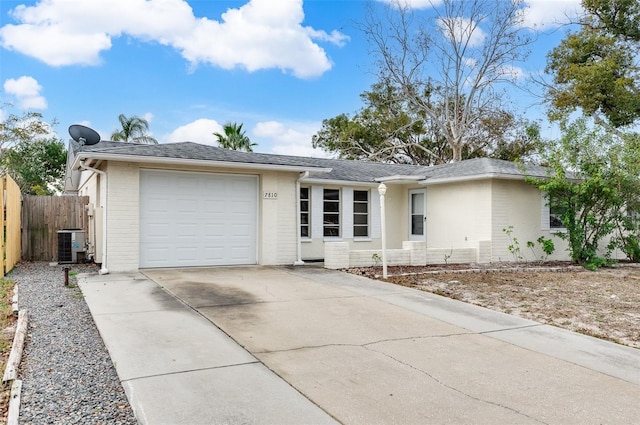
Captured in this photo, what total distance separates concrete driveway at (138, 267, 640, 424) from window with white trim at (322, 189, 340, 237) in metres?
6.67

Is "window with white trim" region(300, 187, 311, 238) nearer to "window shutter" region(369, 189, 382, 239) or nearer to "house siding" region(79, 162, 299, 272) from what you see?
"house siding" region(79, 162, 299, 272)

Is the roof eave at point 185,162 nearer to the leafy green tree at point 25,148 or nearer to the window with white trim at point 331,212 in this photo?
the window with white trim at point 331,212

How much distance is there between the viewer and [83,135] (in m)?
12.0

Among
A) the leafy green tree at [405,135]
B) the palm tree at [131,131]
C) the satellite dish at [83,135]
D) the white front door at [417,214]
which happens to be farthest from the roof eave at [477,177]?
the palm tree at [131,131]

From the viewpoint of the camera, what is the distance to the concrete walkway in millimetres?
3408

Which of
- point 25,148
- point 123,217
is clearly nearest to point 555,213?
point 123,217

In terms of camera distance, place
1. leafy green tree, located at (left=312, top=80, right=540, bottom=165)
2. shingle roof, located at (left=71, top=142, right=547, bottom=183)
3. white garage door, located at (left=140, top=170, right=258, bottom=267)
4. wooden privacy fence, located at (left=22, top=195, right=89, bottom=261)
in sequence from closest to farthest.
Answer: shingle roof, located at (left=71, top=142, right=547, bottom=183) → white garage door, located at (left=140, top=170, right=258, bottom=267) → wooden privacy fence, located at (left=22, top=195, right=89, bottom=261) → leafy green tree, located at (left=312, top=80, right=540, bottom=165)

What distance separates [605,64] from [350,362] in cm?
2123

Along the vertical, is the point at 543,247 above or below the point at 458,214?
below

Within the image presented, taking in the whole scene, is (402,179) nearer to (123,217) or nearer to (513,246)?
(513,246)

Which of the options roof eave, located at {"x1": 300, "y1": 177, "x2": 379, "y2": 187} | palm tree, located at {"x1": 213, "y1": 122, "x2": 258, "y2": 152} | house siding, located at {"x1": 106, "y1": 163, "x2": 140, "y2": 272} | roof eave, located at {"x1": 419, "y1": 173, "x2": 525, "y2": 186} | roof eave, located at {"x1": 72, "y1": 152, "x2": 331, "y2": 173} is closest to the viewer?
roof eave, located at {"x1": 72, "y1": 152, "x2": 331, "y2": 173}

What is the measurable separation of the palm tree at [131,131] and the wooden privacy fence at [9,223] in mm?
22092

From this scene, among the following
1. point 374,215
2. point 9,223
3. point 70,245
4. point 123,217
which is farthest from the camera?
point 374,215

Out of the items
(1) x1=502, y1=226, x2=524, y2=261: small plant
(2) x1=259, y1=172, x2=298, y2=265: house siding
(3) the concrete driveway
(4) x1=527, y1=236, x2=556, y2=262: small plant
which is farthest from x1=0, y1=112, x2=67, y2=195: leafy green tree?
(4) x1=527, y1=236, x2=556, y2=262: small plant
